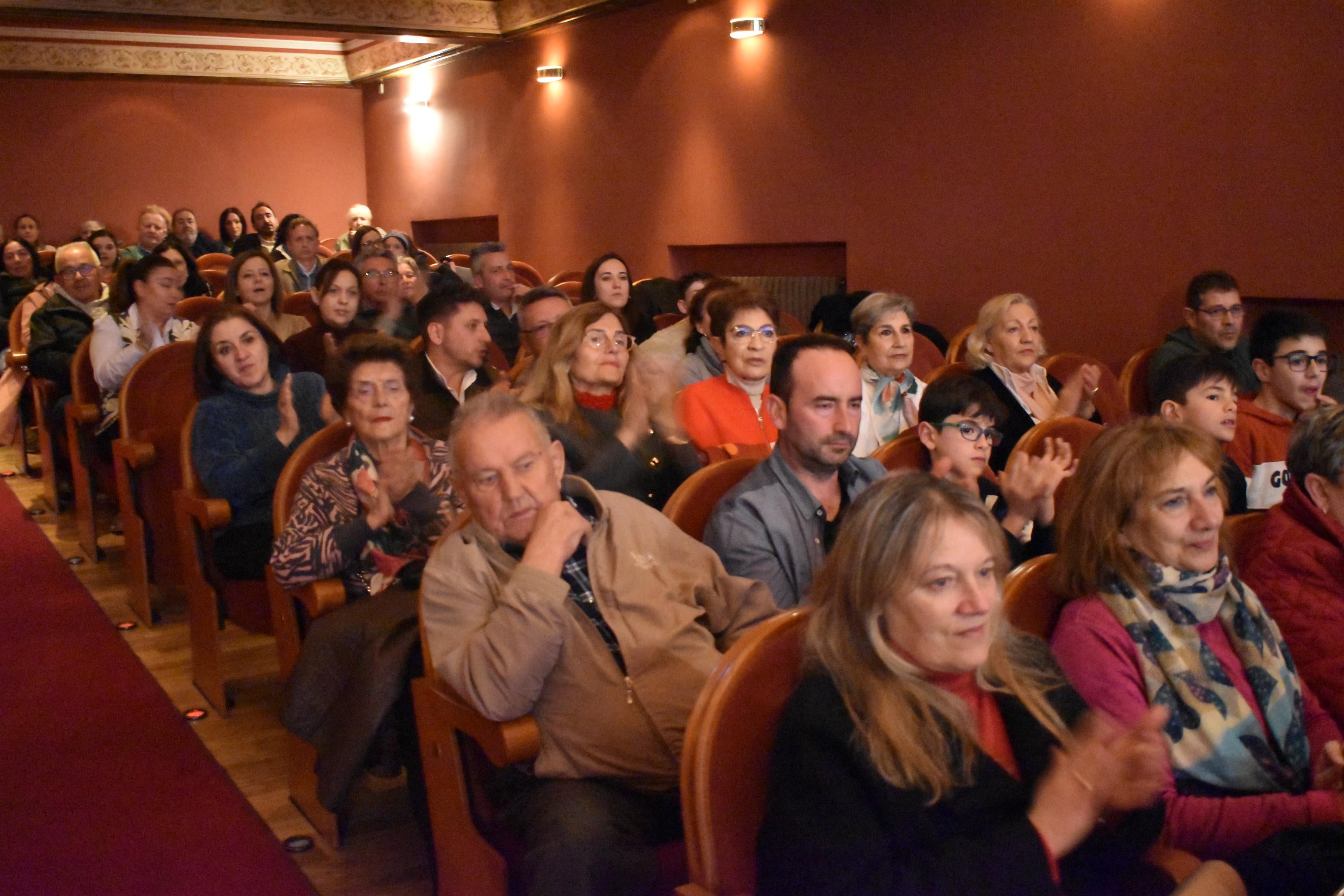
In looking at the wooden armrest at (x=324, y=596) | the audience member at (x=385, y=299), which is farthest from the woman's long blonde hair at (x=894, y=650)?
the audience member at (x=385, y=299)

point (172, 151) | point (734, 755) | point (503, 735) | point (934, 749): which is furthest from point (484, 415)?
point (172, 151)

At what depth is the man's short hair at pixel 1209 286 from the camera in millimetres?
4477

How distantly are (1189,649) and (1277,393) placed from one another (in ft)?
6.51

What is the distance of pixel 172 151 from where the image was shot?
12.4m

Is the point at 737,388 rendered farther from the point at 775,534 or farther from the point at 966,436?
the point at 775,534

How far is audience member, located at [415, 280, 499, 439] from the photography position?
3498 millimetres

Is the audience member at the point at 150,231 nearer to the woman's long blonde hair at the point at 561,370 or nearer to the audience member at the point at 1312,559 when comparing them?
the woman's long blonde hair at the point at 561,370

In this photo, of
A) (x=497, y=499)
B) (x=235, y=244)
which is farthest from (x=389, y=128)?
(x=497, y=499)

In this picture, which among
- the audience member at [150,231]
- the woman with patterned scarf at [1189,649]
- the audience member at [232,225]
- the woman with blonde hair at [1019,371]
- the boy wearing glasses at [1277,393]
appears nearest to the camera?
the woman with patterned scarf at [1189,649]

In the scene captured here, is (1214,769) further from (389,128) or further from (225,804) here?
(389,128)

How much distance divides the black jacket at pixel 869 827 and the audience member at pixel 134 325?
12.0 ft

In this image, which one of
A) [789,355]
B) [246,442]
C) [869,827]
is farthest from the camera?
[246,442]

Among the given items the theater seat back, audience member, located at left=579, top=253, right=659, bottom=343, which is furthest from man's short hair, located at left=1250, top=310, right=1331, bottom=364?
audience member, located at left=579, top=253, right=659, bottom=343

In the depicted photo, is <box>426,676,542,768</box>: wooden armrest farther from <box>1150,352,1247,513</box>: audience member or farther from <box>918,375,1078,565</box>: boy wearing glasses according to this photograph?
<box>1150,352,1247,513</box>: audience member
